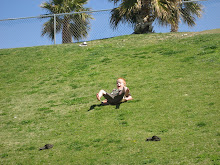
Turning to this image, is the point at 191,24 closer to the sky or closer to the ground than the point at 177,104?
closer to the sky

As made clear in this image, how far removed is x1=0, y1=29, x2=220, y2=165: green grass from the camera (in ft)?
24.3

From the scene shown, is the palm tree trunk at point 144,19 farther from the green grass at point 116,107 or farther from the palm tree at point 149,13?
the green grass at point 116,107

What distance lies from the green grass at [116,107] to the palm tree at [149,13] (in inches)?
75.8

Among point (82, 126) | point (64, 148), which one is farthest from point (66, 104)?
point (64, 148)

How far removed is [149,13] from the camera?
22000 mm

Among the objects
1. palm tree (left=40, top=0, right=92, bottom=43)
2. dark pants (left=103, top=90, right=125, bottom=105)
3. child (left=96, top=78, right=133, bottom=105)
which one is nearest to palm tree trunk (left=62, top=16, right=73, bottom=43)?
palm tree (left=40, top=0, right=92, bottom=43)

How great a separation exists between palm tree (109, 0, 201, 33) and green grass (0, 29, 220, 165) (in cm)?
193

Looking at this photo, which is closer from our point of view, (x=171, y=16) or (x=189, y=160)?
(x=189, y=160)

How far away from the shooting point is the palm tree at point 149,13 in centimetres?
2108

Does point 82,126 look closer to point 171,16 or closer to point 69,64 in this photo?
point 69,64

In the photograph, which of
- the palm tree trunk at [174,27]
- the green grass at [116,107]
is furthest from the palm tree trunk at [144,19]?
the green grass at [116,107]

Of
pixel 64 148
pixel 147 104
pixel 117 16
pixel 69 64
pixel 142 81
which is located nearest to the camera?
pixel 64 148

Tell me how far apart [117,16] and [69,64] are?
20.2 ft

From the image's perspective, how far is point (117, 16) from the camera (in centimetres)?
2173
